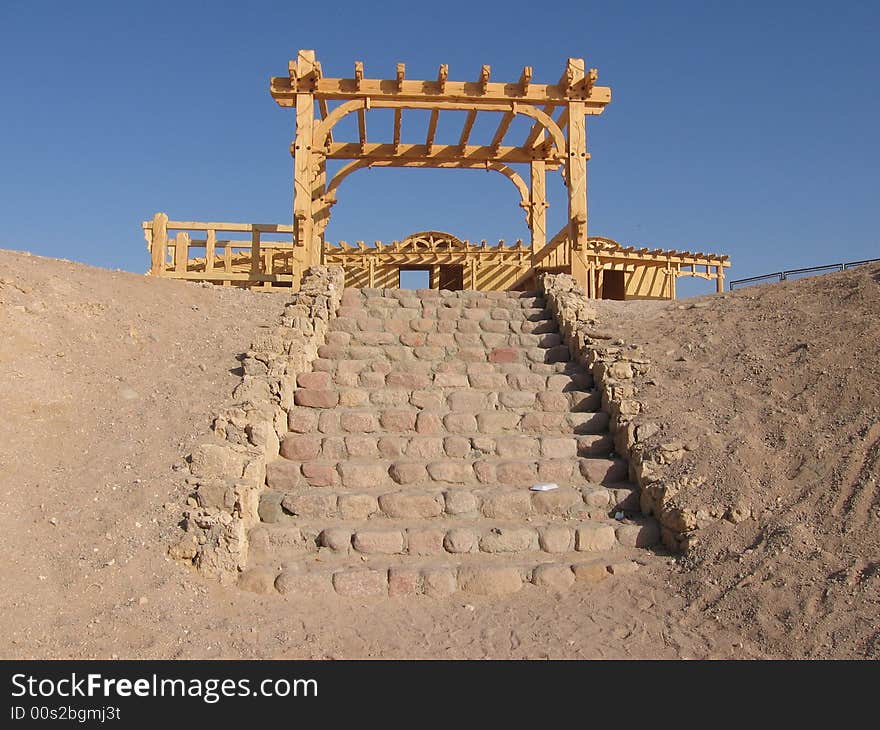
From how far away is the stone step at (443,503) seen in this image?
5.11m

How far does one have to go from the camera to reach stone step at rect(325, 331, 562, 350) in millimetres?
7965

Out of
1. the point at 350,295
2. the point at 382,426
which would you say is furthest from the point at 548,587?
the point at 350,295

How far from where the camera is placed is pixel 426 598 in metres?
4.43

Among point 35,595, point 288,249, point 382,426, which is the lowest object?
point 35,595

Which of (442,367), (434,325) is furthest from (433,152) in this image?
(442,367)

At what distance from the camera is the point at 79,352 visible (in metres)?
6.36

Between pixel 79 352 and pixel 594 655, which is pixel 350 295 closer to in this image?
pixel 79 352

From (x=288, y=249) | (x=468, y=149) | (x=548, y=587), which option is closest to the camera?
(x=548, y=587)

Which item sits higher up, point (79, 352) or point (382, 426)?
point (79, 352)

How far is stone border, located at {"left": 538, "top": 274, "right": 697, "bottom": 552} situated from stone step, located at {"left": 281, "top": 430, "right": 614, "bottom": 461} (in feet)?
1.08

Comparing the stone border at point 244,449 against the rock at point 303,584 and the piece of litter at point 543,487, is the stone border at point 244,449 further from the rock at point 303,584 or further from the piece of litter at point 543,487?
the piece of litter at point 543,487

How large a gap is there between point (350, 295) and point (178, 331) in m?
2.61

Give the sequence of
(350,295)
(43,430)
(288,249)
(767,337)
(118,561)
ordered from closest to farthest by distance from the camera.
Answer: (118,561)
(43,430)
(767,337)
(350,295)
(288,249)

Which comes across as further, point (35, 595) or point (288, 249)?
point (288, 249)
